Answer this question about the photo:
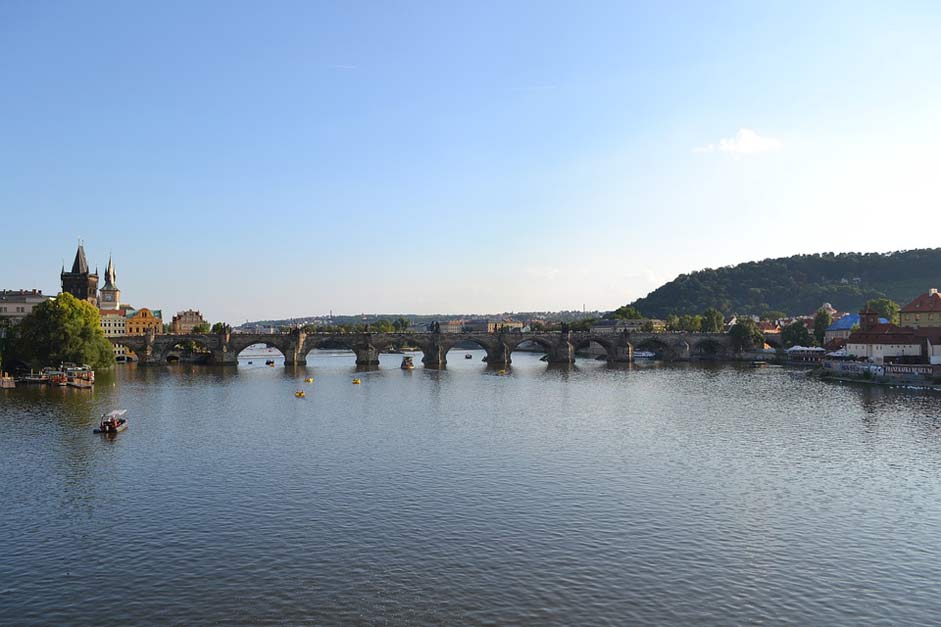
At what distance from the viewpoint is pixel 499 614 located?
2294cm

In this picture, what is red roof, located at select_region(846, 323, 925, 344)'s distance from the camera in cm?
10070

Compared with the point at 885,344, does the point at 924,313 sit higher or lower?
higher

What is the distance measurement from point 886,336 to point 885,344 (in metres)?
1.62

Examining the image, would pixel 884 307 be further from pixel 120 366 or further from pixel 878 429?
pixel 120 366

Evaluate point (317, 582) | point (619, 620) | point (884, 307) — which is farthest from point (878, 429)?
point (884, 307)

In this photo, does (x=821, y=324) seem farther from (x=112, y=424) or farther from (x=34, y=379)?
(x=34, y=379)

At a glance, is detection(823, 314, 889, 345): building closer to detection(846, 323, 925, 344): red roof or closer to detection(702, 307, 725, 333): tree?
detection(846, 323, 925, 344): red roof

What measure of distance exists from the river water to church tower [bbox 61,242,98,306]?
107 meters

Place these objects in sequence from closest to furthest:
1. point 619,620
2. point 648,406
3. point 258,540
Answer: point 619,620 → point 258,540 → point 648,406

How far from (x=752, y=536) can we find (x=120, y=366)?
135m

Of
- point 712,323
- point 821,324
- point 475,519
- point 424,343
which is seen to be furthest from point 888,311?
point 475,519

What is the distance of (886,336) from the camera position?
103875mm

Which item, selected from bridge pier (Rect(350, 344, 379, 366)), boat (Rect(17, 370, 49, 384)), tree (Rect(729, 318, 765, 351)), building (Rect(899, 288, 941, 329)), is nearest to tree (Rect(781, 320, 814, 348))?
tree (Rect(729, 318, 765, 351))

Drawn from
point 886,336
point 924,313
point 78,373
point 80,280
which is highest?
point 80,280
